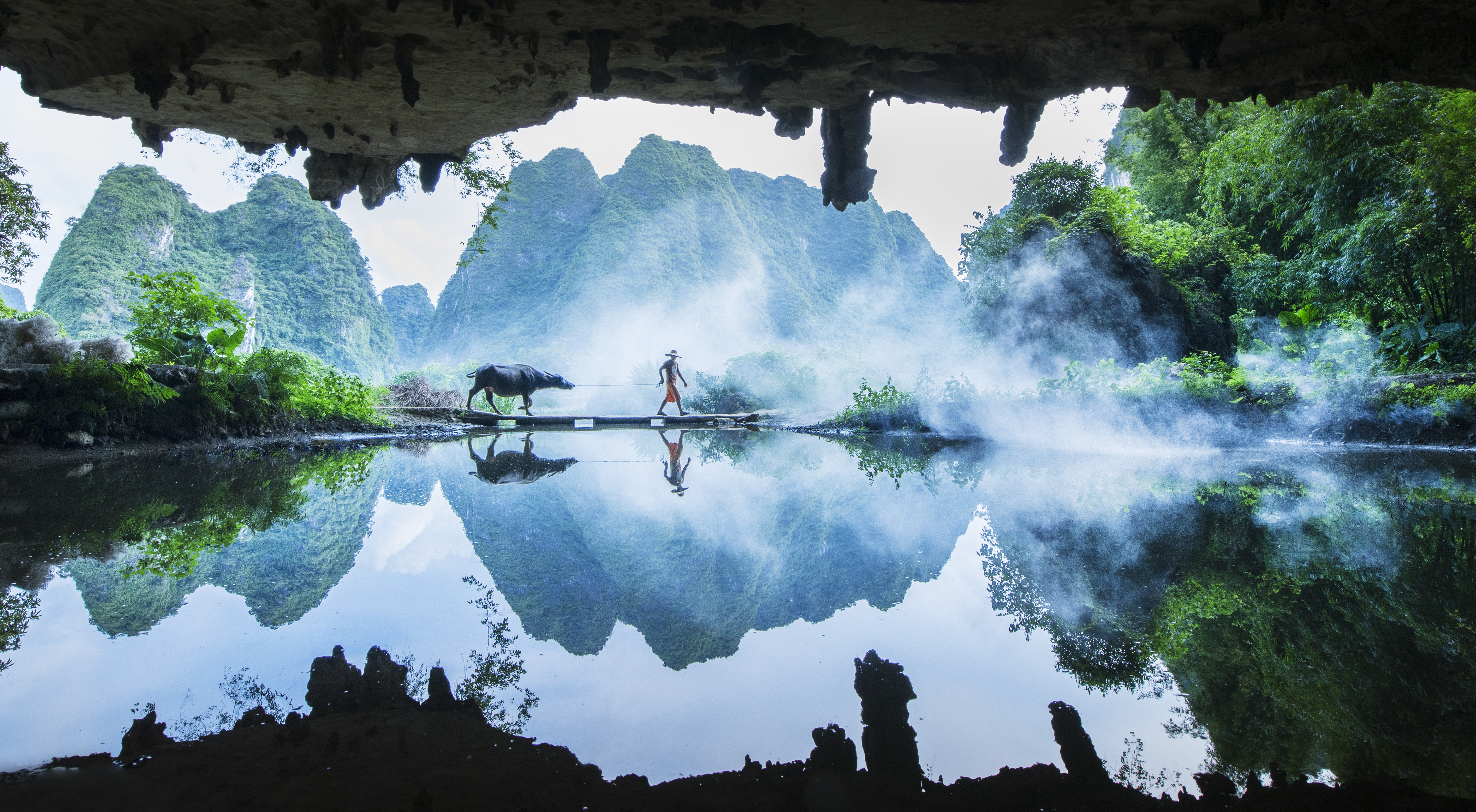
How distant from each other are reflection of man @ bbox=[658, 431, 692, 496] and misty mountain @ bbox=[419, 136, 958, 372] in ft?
147

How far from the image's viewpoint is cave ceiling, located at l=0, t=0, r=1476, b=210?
289cm

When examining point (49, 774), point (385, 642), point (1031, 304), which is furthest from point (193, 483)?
point (1031, 304)

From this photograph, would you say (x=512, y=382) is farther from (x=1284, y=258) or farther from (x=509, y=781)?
(x=1284, y=258)

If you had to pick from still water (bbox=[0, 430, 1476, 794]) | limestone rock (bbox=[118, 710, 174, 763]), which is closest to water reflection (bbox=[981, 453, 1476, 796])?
still water (bbox=[0, 430, 1476, 794])

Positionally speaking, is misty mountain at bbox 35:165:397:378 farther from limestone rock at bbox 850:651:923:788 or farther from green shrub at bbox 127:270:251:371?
limestone rock at bbox 850:651:923:788

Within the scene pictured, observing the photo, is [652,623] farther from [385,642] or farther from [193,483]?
[193,483]

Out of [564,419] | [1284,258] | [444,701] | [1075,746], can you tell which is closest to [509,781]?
[444,701]

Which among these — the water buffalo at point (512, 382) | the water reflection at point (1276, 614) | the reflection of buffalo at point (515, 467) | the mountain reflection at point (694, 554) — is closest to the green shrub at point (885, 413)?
the reflection of buffalo at point (515, 467)

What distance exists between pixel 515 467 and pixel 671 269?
5446 centimetres

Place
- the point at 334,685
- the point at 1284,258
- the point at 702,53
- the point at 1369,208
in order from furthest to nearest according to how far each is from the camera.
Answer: the point at 1284,258
the point at 1369,208
the point at 702,53
the point at 334,685

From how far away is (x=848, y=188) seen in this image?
4.18 meters

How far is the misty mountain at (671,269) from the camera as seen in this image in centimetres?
5650

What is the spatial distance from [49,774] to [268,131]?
413 centimetres

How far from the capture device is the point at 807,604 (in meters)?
2.30
